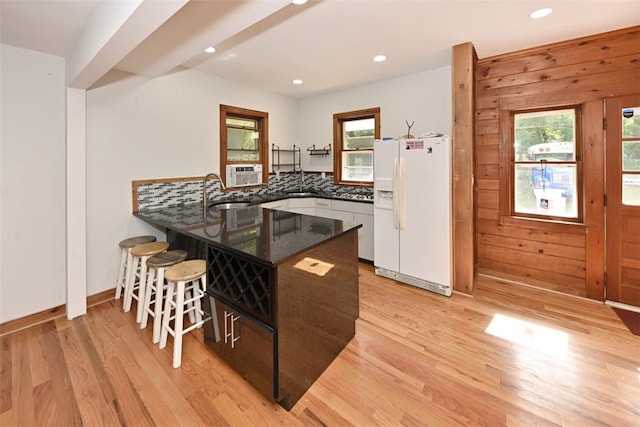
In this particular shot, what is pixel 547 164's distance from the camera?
305 centimetres

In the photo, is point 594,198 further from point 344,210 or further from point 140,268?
point 140,268

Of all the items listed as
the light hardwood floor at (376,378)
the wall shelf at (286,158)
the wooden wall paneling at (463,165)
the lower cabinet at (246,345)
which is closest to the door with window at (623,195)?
the light hardwood floor at (376,378)

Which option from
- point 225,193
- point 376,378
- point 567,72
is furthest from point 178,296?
point 567,72

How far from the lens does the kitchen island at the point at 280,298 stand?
1.56m

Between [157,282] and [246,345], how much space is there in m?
0.99

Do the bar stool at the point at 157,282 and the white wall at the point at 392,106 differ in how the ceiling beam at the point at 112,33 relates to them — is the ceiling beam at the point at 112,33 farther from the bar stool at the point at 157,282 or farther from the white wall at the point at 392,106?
the white wall at the point at 392,106

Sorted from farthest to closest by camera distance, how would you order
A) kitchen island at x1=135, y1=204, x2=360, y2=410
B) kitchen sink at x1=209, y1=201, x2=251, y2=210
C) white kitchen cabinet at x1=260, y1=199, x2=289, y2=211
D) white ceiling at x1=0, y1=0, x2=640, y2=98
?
white kitchen cabinet at x1=260, y1=199, x2=289, y2=211 < kitchen sink at x1=209, y1=201, x2=251, y2=210 < white ceiling at x1=0, y1=0, x2=640, y2=98 < kitchen island at x1=135, y1=204, x2=360, y2=410

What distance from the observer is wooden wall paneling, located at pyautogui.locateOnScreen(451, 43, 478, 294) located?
286cm

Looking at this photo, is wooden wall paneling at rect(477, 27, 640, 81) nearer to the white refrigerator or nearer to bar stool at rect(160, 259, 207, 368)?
the white refrigerator

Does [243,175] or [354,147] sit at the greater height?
[354,147]

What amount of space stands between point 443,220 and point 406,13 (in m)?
1.90

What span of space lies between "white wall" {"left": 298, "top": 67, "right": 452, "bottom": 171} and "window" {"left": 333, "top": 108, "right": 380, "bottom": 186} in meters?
0.12

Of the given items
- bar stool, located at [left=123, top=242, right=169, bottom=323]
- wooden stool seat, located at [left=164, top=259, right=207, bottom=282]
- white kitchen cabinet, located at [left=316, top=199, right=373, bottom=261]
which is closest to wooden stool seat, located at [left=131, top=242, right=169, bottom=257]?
bar stool, located at [left=123, top=242, right=169, bottom=323]

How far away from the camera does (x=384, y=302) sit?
2.88 metres
